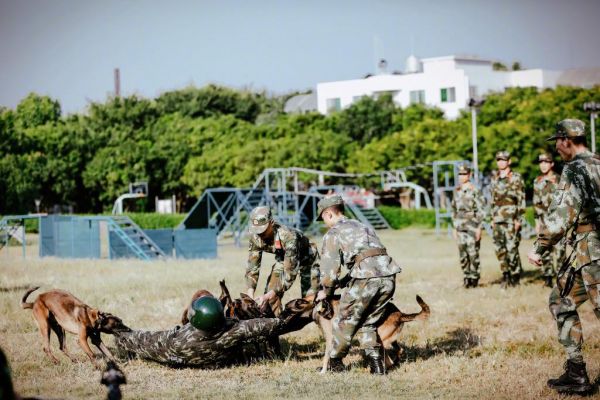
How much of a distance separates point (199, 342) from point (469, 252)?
8.98m

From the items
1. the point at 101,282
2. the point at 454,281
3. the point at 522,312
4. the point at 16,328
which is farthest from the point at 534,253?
the point at 101,282

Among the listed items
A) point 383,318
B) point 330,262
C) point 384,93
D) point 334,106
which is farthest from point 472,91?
point 330,262

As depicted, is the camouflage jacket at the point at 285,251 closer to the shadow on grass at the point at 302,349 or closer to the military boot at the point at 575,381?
the shadow on grass at the point at 302,349

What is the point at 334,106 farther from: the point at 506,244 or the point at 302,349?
the point at 302,349

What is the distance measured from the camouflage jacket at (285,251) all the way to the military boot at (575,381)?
3522 mm

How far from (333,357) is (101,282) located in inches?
428

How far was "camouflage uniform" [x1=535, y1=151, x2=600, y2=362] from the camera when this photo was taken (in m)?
8.10

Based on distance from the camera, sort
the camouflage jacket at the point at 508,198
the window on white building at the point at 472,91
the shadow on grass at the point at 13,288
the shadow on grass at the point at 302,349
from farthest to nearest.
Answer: the window on white building at the point at 472,91 < the shadow on grass at the point at 13,288 < the camouflage jacket at the point at 508,198 < the shadow on grass at the point at 302,349

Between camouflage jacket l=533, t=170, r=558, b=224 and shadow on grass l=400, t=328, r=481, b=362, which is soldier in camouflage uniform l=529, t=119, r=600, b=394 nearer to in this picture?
shadow on grass l=400, t=328, r=481, b=362

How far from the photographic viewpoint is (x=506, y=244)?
17.2 meters

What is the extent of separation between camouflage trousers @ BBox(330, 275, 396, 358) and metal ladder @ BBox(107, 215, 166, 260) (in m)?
18.1

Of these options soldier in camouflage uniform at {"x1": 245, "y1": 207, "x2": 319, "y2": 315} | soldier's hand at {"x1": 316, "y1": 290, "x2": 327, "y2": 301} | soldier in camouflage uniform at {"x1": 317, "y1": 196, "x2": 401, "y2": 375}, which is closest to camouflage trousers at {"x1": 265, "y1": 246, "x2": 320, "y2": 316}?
soldier in camouflage uniform at {"x1": 245, "y1": 207, "x2": 319, "y2": 315}

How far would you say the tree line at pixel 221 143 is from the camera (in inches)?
2185

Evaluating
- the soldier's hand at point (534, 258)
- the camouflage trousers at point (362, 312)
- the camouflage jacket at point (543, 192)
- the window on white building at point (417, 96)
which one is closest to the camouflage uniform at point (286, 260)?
the camouflage trousers at point (362, 312)
